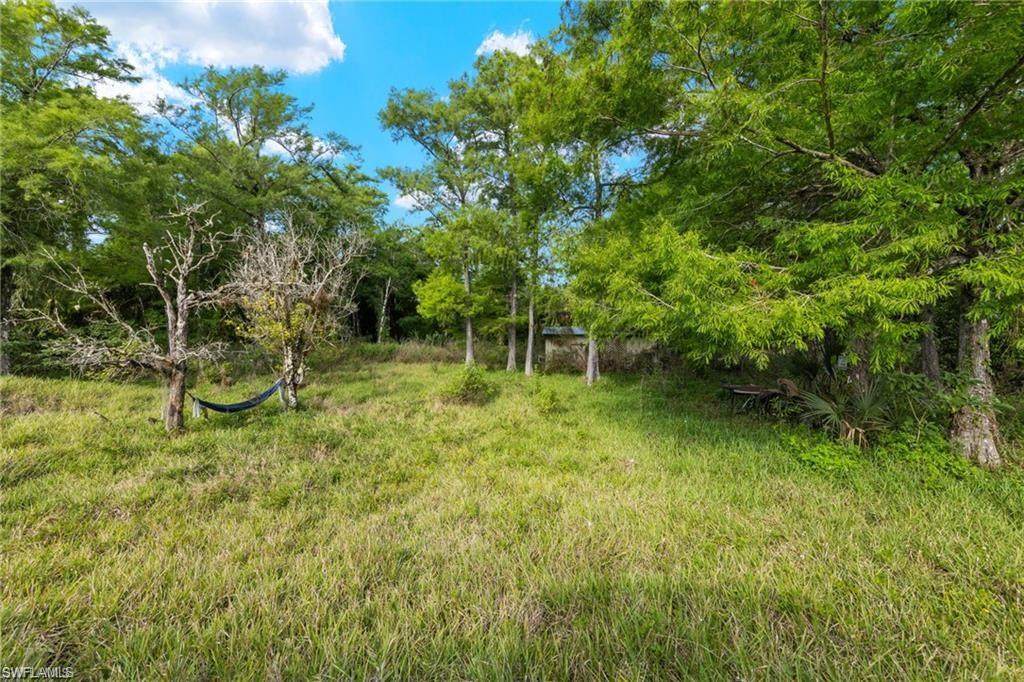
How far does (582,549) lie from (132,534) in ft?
12.1

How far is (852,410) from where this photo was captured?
4.89 m

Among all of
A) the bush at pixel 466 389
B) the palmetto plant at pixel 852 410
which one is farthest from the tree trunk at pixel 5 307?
the palmetto plant at pixel 852 410

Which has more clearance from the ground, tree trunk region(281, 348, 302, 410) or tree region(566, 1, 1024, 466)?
tree region(566, 1, 1024, 466)

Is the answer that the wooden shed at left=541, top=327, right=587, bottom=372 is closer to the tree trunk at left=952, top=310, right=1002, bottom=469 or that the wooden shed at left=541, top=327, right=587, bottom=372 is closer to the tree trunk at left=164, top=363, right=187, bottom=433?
the tree trunk at left=952, top=310, right=1002, bottom=469

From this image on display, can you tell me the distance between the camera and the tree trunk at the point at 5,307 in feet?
29.2

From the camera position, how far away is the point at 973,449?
3973 millimetres

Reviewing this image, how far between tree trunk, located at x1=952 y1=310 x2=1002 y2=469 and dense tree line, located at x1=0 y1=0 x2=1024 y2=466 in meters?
0.03

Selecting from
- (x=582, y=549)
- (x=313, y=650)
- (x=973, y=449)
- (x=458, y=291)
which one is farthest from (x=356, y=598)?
(x=458, y=291)

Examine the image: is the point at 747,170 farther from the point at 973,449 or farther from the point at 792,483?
the point at 973,449

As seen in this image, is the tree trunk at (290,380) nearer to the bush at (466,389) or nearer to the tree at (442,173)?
the bush at (466,389)

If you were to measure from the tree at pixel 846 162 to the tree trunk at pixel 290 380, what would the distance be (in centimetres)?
666

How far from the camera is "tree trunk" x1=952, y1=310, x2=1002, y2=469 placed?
12.8 ft

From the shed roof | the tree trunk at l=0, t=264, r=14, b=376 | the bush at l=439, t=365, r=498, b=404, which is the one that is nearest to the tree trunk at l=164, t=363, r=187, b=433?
the bush at l=439, t=365, r=498, b=404

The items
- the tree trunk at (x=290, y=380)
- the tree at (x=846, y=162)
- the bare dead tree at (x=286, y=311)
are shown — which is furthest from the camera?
the tree trunk at (x=290, y=380)
